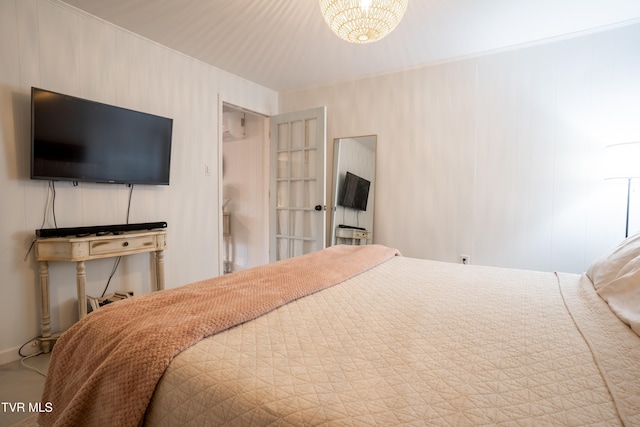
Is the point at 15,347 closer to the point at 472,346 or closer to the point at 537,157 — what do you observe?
the point at 472,346

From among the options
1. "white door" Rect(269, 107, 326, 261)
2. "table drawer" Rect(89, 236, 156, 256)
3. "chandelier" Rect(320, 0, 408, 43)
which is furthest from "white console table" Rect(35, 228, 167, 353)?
"chandelier" Rect(320, 0, 408, 43)

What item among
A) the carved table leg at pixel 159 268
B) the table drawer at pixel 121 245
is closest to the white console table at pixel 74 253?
the table drawer at pixel 121 245

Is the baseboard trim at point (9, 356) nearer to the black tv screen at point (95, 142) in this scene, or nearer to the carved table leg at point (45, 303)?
the carved table leg at point (45, 303)

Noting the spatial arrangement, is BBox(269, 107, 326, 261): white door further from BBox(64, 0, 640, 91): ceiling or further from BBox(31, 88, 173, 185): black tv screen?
BBox(31, 88, 173, 185): black tv screen

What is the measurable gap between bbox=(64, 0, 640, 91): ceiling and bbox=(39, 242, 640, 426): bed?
1.86 m

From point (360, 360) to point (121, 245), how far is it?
2.15 meters

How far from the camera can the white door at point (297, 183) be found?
Answer: 3.53 m

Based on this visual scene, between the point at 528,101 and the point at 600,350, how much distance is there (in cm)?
258

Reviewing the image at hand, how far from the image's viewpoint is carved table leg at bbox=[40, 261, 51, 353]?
2098mm

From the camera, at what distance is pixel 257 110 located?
12.6 ft

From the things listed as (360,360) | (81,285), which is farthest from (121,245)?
(360,360)

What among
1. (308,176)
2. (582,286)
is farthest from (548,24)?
(308,176)

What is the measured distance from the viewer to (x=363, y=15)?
158 cm

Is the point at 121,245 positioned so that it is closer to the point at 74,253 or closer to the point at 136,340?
the point at 74,253
